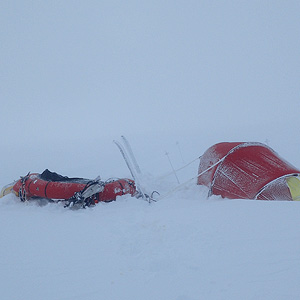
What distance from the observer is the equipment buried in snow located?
541cm

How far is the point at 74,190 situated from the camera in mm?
5590

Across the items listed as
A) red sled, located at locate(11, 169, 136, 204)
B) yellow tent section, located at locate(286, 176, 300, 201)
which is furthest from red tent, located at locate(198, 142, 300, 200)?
red sled, located at locate(11, 169, 136, 204)

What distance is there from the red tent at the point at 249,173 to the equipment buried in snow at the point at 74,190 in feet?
6.77

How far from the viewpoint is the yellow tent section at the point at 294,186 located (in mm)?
5016

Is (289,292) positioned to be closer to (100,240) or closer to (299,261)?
(299,261)

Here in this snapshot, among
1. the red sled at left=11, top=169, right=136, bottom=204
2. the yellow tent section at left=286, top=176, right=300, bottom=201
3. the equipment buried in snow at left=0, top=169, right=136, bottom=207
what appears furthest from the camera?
the red sled at left=11, top=169, right=136, bottom=204

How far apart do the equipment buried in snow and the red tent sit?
2063mm

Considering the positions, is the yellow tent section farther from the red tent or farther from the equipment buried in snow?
the equipment buried in snow

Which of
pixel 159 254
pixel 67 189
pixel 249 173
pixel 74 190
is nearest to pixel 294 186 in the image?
pixel 249 173

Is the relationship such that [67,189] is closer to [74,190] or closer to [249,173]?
[74,190]

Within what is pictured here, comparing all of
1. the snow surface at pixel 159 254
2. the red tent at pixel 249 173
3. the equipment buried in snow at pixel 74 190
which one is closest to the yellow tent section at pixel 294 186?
the red tent at pixel 249 173

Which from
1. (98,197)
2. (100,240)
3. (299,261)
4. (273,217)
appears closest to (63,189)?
(98,197)

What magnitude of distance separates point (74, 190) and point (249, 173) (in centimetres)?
414

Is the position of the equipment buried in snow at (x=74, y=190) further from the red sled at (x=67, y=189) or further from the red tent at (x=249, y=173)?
the red tent at (x=249, y=173)
